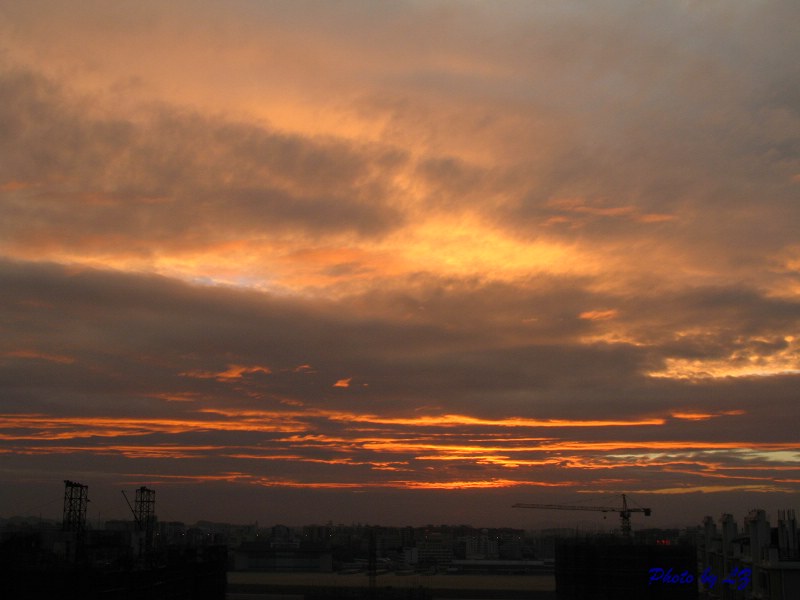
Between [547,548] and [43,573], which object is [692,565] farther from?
[547,548]

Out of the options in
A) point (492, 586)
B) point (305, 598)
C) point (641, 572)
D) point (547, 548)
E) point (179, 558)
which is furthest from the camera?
point (547, 548)

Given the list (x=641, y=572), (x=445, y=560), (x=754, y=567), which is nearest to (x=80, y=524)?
(x=641, y=572)

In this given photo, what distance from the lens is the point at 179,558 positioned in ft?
185

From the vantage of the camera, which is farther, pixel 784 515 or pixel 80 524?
pixel 80 524

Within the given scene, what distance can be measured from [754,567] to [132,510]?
60924 mm

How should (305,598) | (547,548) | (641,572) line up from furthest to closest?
(547,548) → (305,598) → (641,572)

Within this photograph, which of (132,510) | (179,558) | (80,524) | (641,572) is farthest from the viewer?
(132,510)

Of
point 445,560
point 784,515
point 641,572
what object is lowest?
point 445,560

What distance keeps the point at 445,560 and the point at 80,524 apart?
108 meters

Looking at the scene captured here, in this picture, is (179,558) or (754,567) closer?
(754,567)

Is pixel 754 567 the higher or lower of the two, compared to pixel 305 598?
higher

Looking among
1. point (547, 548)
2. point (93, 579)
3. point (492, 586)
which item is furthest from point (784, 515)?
point (547, 548)

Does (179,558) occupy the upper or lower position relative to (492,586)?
upper

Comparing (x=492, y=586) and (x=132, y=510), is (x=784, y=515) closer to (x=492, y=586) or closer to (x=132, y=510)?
(x=492, y=586)
